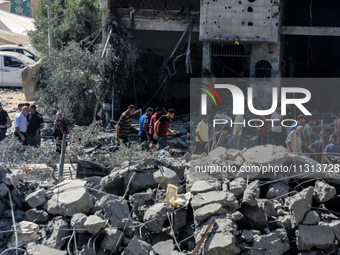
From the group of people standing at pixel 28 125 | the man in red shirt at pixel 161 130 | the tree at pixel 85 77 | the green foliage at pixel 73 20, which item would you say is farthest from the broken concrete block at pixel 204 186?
the green foliage at pixel 73 20

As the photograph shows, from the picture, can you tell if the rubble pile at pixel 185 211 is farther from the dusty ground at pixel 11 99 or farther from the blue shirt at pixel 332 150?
the dusty ground at pixel 11 99

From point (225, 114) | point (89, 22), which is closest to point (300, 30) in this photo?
point (225, 114)

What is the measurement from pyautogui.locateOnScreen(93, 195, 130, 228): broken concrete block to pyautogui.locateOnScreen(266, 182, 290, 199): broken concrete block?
1.87 m

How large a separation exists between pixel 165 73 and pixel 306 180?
848 centimetres

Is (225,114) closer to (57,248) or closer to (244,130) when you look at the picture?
(244,130)

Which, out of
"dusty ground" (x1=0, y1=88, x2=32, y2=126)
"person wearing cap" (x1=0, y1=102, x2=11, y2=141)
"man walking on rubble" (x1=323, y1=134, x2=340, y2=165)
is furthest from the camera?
"dusty ground" (x1=0, y1=88, x2=32, y2=126)

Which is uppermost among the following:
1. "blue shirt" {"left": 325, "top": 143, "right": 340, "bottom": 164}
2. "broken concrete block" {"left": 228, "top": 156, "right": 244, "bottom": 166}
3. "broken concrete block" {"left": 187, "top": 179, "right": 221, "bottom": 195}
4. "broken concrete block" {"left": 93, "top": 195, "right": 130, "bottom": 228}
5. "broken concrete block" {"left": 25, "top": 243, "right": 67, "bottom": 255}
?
"broken concrete block" {"left": 228, "top": 156, "right": 244, "bottom": 166}

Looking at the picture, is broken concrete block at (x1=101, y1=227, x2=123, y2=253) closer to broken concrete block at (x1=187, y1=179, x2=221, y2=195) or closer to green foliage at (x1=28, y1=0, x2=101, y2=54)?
broken concrete block at (x1=187, y1=179, x2=221, y2=195)

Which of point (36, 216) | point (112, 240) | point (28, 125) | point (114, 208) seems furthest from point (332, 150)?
point (28, 125)

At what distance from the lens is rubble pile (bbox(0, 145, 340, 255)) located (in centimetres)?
698

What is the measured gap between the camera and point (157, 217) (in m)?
7.21

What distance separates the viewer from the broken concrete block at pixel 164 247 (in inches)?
280

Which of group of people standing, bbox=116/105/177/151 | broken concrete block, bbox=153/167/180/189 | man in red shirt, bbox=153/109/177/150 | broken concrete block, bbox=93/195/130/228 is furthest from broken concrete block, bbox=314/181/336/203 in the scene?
man in red shirt, bbox=153/109/177/150

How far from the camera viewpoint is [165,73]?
15625 mm
